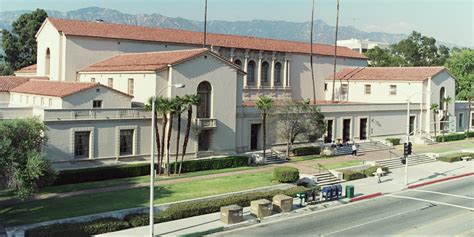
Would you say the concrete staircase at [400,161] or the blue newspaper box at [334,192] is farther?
the concrete staircase at [400,161]

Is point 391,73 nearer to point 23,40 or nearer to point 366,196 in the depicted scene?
point 366,196

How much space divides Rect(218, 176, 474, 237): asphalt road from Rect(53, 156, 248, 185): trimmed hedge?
14.1 m

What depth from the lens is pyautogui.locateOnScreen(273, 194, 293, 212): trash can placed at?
113ft

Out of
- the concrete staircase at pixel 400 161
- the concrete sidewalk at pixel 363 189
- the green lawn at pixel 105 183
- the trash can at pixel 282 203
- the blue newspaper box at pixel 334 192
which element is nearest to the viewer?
the concrete sidewalk at pixel 363 189

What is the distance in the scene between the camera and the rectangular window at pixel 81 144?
42438mm

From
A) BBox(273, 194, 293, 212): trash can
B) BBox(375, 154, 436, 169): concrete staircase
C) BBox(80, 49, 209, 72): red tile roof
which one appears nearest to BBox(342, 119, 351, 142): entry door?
BBox(375, 154, 436, 169): concrete staircase

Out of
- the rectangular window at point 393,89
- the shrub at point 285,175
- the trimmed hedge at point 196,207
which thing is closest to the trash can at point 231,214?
the trimmed hedge at point 196,207

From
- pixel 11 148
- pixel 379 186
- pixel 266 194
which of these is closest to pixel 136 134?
pixel 266 194

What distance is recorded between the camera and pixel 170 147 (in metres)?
47.2

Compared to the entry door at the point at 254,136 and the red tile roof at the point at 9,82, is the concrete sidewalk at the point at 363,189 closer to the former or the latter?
the entry door at the point at 254,136

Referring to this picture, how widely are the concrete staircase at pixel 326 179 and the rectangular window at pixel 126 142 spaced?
1606 centimetres

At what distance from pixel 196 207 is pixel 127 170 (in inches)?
458

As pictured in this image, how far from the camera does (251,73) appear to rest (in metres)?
72.1

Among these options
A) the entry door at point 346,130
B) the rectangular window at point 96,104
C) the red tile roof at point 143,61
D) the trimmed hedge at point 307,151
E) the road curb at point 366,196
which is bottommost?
the road curb at point 366,196
